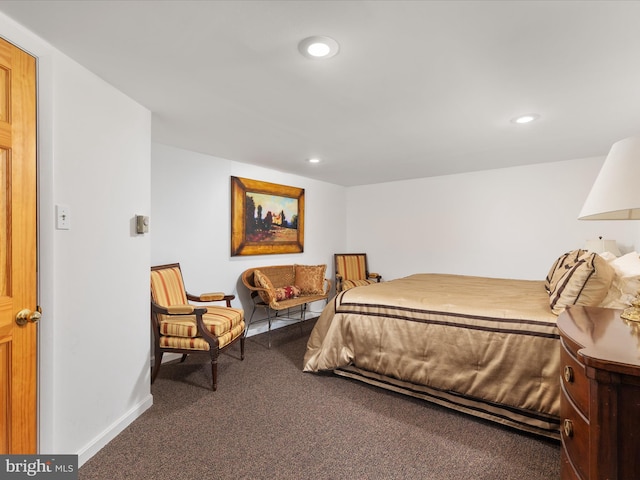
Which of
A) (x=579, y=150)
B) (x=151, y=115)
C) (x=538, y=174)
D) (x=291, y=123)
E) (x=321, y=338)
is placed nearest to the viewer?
(x=151, y=115)

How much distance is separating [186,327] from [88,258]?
106 centimetres

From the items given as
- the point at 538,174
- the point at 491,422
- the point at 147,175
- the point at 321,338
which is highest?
the point at 538,174

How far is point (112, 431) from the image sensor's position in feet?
6.73

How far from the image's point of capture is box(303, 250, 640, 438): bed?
206 centimetres

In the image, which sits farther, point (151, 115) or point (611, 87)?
point (151, 115)

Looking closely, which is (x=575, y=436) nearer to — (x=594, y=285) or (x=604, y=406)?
(x=604, y=406)

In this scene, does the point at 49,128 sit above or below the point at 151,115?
below

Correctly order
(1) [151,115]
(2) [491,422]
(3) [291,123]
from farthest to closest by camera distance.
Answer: (3) [291,123] → (1) [151,115] → (2) [491,422]

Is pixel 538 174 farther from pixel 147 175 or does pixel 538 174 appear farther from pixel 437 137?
pixel 147 175

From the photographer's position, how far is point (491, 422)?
2.27 meters

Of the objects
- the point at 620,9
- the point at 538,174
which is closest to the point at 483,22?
the point at 620,9

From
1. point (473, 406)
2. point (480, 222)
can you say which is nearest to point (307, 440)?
point (473, 406)

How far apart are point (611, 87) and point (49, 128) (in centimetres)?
333

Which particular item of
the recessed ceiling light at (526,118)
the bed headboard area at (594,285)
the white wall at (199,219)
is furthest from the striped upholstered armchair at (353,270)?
the bed headboard area at (594,285)
